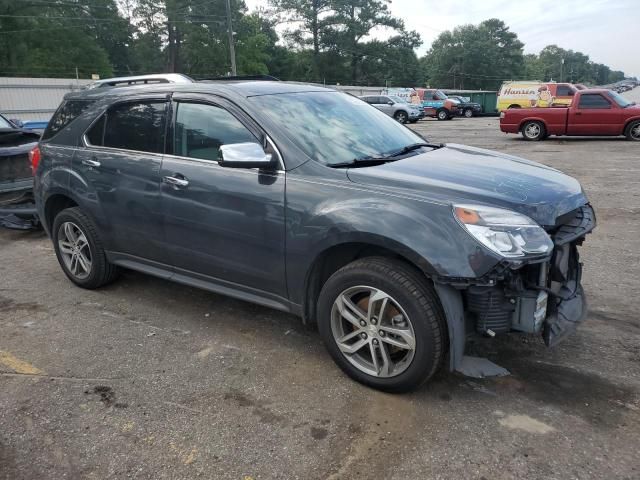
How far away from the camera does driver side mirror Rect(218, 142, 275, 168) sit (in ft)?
10.4

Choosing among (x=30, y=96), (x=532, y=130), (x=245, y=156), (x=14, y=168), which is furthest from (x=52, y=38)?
(x=245, y=156)

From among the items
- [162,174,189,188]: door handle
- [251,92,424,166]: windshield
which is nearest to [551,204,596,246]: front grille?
[251,92,424,166]: windshield

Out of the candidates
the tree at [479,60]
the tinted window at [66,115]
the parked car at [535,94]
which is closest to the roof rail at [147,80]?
the tinted window at [66,115]

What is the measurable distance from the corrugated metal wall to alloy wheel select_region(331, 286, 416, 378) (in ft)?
85.4

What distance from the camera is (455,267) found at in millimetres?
2660

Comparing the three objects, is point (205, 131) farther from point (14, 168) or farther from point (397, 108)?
point (397, 108)

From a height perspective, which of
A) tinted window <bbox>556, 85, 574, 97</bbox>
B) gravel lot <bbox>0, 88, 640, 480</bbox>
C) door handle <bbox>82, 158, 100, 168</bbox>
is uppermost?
tinted window <bbox>556, 85, 574, 97</bbox>

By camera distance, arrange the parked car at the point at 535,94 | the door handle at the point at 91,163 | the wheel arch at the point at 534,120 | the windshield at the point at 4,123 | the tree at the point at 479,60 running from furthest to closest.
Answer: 1. the tree at the point at 479,60
2. the parked car at the point at 535,94
3. the wheel arch at the point at 534,120
4. the windshield at the point at 4,123
5. the door handle at the point at 91,163

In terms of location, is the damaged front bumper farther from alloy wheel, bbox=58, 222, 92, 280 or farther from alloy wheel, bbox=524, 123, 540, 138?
alloy wheel, bbox=524, 123, 540, 138

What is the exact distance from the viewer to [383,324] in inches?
118

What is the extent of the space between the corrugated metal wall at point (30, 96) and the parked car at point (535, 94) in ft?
76.6

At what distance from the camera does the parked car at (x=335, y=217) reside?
2762 millimetres

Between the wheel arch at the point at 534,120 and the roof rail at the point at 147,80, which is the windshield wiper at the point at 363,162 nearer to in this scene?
the roof rail at the point at 147,80

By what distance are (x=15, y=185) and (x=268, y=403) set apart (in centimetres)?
541
